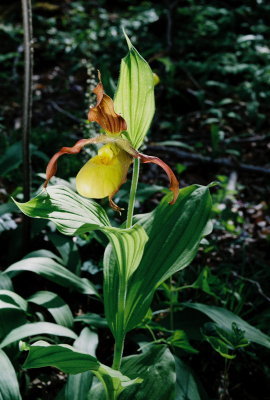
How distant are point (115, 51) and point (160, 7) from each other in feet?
2.20

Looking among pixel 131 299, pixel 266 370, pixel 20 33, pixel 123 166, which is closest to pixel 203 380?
pixel 266 370

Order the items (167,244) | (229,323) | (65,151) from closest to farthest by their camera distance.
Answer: (65,151)
(167,244)
(229,323)

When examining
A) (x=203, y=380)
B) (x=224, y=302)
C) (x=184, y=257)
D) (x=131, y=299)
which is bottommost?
(x=203, y=380)

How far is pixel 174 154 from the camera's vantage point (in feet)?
9.88

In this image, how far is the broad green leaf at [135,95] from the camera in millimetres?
1066

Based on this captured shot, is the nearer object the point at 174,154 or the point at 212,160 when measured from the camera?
the point at 212,160

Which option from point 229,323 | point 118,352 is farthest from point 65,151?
point 229,323

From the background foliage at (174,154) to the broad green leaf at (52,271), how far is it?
0.05 feet

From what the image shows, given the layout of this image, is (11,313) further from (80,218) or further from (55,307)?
(80,218)

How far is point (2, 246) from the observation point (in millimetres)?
1971

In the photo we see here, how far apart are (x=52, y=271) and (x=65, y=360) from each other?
1.72 ft

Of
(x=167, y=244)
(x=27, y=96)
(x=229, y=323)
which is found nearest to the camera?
(x=167, y=244)

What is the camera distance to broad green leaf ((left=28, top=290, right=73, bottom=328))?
4.85 ft

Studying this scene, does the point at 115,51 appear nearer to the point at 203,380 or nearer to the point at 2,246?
the point at 2,246
